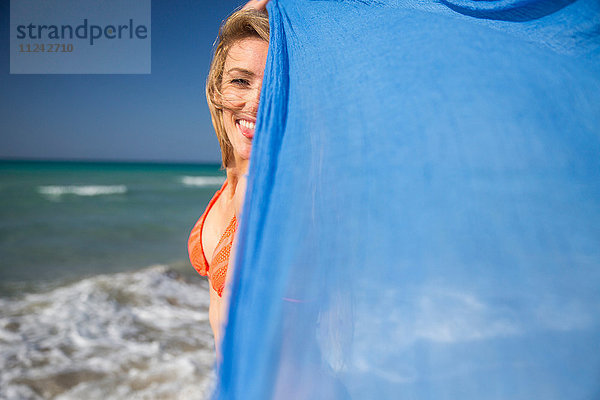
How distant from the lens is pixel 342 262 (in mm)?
741

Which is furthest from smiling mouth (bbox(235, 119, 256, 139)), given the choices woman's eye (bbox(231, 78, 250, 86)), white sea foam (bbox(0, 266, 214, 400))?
white sea foam (bbox(0, 266, 214, 400))

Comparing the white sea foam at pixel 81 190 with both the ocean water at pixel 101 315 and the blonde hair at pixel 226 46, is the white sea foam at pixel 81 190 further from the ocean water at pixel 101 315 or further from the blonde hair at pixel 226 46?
the blonde hair at pixel 226 46

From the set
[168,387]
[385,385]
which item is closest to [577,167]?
[385,385]

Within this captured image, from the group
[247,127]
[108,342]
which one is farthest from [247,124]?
[108,342]

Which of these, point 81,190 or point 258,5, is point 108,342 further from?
point 81,190

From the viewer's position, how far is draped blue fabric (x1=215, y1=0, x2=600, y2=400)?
69 cm

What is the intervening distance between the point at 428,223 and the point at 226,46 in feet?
3.33

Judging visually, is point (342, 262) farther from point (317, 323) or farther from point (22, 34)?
point (22, 34)

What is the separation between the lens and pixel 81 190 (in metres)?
18.1

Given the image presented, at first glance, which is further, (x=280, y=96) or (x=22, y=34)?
(x=22, y=34)

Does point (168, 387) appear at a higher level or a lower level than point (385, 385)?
lower

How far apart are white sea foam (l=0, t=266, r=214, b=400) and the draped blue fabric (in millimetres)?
2384

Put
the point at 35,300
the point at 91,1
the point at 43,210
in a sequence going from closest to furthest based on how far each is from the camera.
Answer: the point at 35,300 < the point at 91,1 < the point at 43,210

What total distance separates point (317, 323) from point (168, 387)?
259cm
